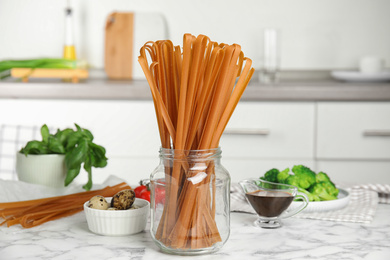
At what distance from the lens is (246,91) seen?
2672 millimetres

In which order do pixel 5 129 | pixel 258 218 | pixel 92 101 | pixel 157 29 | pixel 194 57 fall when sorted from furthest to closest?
pixel 157 29 < pixel 92 101 < pixel 5 129 < pixel 258 218 < pixel 194 57

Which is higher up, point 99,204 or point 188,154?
point 188,154

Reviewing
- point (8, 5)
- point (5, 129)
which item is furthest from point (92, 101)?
point (8, 5)

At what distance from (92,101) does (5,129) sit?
59 cm

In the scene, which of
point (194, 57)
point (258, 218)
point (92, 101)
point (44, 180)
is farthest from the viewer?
point (92, 101)

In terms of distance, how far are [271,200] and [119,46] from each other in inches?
87.2

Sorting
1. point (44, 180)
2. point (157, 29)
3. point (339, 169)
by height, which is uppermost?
point (157, 29)

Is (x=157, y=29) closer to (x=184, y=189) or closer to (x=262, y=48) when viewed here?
(x=262, y=48)

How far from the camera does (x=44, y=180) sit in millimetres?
1380

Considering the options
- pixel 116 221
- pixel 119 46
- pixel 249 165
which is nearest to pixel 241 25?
pixel 119 46

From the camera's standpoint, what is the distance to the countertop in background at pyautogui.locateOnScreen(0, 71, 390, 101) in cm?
267

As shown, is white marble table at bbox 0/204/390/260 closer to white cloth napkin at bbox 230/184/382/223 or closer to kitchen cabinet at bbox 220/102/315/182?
white cloth napkin at bbox 230/184/382/223

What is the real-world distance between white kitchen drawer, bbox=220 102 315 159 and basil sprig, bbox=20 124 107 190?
1.37 m

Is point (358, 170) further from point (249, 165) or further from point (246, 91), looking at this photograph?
point (246, 91)
